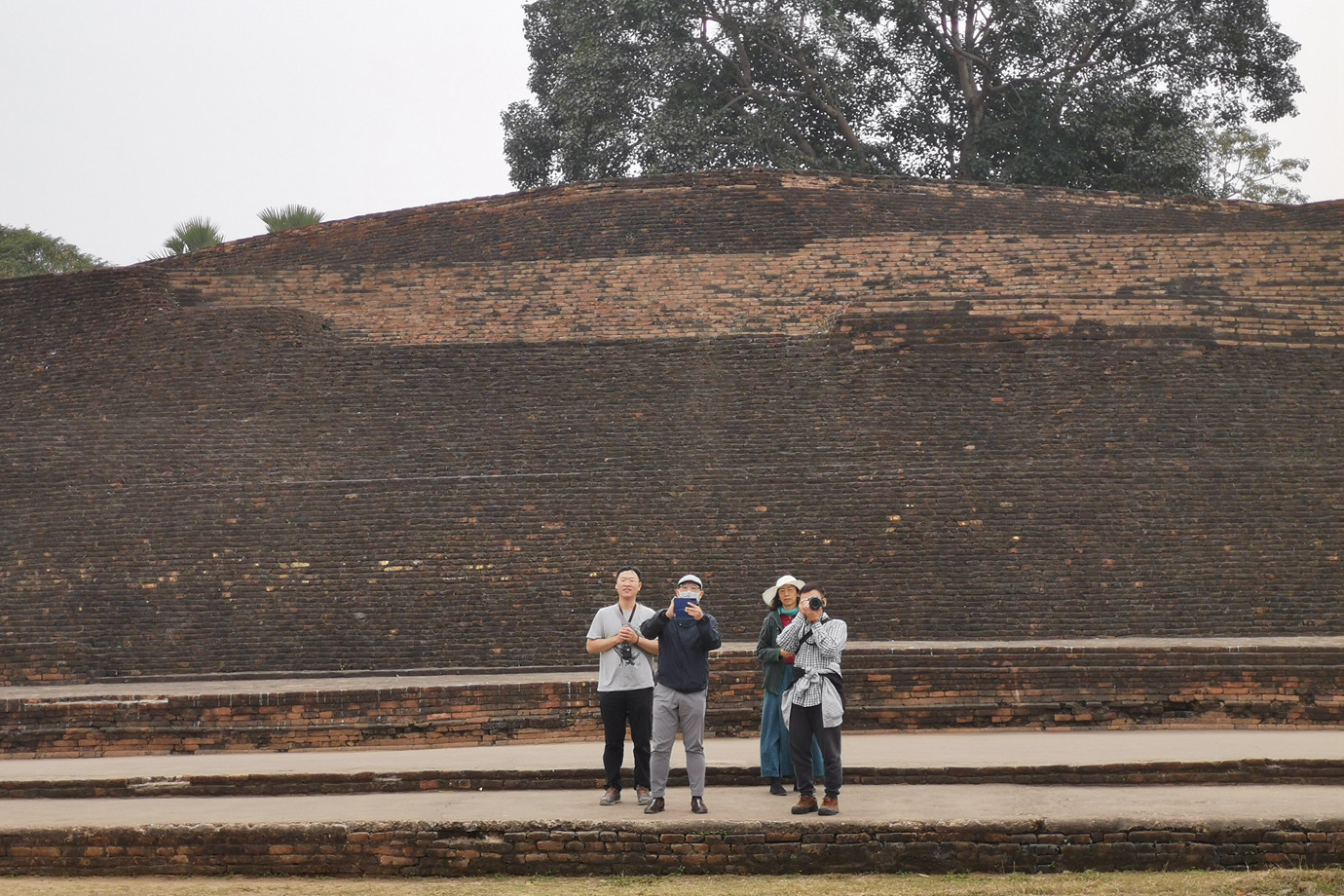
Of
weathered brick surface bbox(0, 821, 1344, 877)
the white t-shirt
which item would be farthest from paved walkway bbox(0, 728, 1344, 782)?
weathered brick surface bbox(0, 821, 1344, 877)

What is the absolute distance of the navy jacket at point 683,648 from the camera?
5543mm

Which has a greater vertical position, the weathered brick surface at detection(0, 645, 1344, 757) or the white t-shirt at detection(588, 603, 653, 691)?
the white t-shirt at detection(588, 603, 653, 691)

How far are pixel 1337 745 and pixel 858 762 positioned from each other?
276 centimetres

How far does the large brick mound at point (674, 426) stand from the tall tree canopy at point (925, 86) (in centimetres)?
753

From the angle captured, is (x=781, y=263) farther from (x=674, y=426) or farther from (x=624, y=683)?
(x=624, y=683)

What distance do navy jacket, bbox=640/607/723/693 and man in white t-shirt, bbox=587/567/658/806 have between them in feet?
0.25

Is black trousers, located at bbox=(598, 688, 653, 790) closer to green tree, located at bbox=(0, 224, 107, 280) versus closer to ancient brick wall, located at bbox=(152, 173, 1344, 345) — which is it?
ancient brick wall, located at bbox=(152, 173, 1344, 345)

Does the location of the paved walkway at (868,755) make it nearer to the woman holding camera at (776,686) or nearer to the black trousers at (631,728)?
the woman holding camera at (776,686)

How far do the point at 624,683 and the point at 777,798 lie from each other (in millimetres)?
927

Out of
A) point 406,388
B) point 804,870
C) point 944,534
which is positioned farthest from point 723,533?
point 804,870

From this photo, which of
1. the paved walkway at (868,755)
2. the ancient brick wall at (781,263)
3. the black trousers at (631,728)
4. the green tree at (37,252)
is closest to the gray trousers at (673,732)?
the black trousers at (631,728)

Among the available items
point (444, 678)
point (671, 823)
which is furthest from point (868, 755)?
point (444, 678)

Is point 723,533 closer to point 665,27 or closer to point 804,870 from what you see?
point 804,870

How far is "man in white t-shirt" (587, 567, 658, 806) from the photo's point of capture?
18.6 feet
